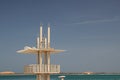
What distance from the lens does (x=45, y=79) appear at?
2858 cm

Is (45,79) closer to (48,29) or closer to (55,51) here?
(55,51)

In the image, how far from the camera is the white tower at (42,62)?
2775 centimetres

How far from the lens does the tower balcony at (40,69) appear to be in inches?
1087

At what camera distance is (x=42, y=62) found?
93.3 ft

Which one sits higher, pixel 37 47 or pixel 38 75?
pixel 37 47

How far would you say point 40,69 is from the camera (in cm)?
2784

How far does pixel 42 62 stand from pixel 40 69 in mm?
829

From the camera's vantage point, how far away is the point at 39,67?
27.8 meters

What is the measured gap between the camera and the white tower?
2775cm

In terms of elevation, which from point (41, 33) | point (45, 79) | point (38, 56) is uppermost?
point (41, 33)

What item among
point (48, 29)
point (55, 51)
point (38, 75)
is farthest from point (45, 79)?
point (48, 29)

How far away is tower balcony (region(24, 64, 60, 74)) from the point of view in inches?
1087

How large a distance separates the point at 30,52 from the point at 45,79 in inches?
112

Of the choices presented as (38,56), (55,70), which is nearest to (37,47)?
(38,56)
